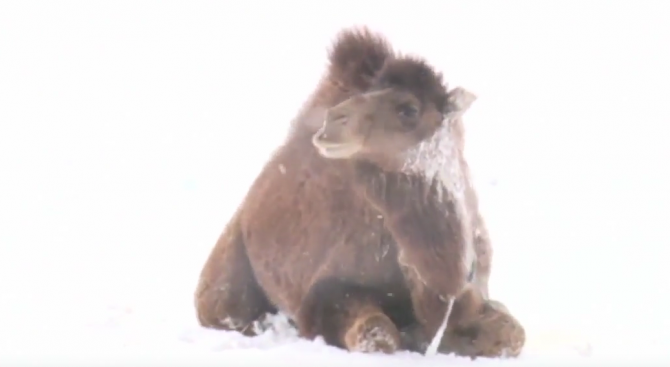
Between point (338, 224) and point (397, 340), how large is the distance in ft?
0.90

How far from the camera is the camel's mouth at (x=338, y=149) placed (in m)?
1.71

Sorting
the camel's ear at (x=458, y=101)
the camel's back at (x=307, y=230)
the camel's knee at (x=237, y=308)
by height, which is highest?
the camel's ear at (x=458, y=101)

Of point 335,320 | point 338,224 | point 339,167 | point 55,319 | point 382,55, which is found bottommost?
point 55,319

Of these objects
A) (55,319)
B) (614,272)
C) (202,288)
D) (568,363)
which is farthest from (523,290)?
(55,319)

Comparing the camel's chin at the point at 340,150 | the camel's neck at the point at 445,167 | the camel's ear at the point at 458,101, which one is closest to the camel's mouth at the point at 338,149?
the camel's chin at the point at 340,150

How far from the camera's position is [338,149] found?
1.71 m

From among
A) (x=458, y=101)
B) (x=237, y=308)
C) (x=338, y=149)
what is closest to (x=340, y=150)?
(x=338, y=149)

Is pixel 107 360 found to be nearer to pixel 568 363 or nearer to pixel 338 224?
pixel 338 224

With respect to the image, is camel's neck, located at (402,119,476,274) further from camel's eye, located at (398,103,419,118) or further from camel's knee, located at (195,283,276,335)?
camel's knee, located at (195,283,276,335)

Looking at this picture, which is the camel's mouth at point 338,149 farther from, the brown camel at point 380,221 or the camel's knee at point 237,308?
the camel's knee at point 237,308

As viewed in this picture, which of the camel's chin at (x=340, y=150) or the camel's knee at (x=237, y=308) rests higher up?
the camel's chin at (x=340, y=150)

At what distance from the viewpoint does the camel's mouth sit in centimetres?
171

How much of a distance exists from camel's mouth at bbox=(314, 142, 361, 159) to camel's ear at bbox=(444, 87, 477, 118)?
213mm

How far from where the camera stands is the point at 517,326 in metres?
1.75
